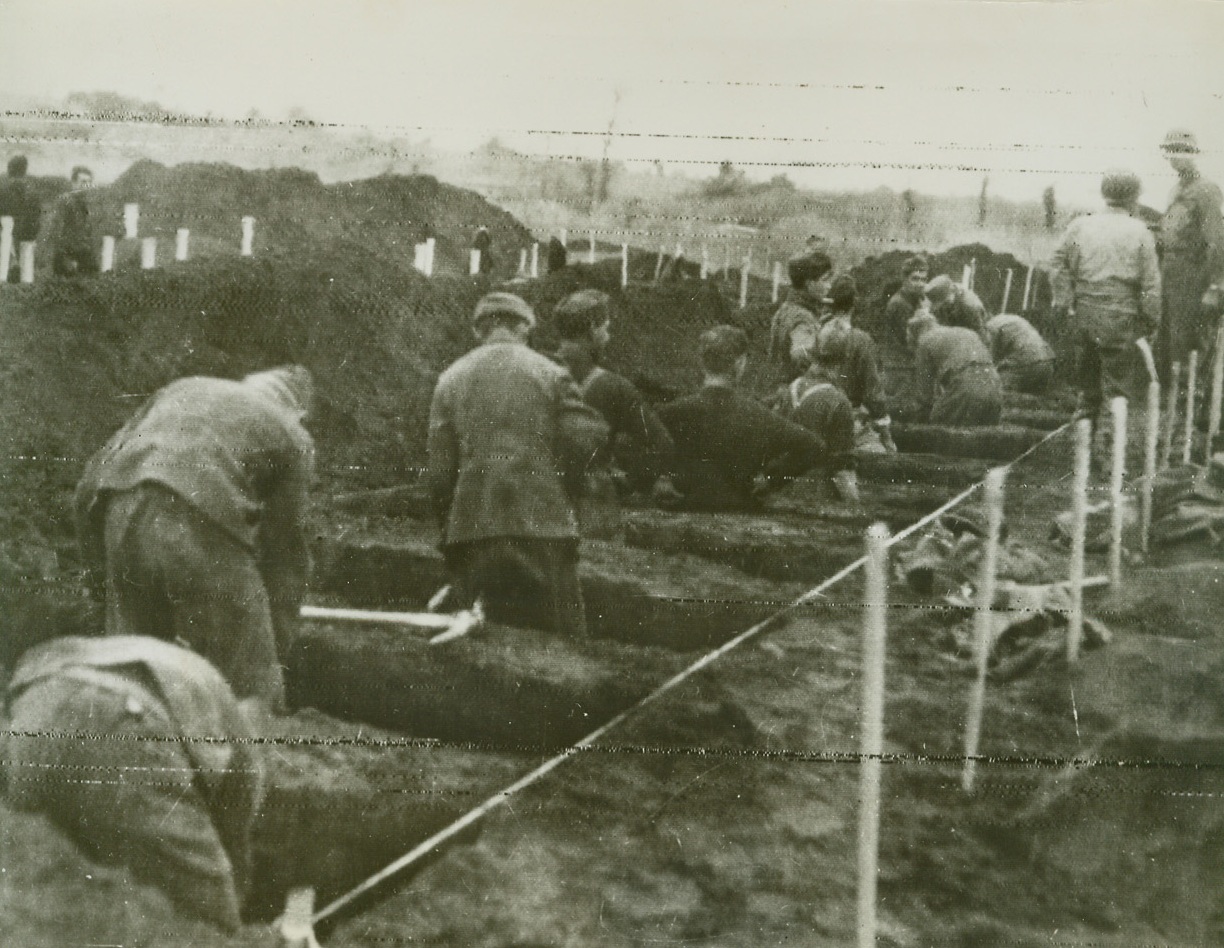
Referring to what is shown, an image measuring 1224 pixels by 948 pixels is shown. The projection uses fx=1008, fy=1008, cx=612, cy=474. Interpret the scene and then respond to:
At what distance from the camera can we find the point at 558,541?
2.73 metres

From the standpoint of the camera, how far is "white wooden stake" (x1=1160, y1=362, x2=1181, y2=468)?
9.18ft

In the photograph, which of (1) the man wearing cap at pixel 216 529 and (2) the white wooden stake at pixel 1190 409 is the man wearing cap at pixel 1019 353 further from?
(1) the man wearing cap at pixel 216 529

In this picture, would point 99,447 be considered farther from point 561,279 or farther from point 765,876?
point 765,876

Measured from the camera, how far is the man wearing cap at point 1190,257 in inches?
108

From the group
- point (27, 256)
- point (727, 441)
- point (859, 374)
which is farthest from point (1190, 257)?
point (27, 256)

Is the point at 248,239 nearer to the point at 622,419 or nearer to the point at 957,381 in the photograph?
the point at 622,419

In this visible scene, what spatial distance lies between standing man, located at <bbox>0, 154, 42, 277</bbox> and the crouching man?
114 centimetres

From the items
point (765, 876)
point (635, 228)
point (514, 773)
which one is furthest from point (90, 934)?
point (635, 228)

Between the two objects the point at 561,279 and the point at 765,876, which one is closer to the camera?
the point at 765,876

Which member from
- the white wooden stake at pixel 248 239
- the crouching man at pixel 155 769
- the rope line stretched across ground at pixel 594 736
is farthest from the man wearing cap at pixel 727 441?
the crouching man at pixel 155 769

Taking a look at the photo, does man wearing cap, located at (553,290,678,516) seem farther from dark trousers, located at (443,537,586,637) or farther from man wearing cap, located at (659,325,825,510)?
dark trousers, located at (443,537,586,637)

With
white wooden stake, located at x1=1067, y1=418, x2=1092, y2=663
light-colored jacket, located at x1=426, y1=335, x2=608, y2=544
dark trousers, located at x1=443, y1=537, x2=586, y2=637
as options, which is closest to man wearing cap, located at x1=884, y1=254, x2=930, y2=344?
white wooden stake, located at x1=1067, y1=418, x2=1092, y2=663

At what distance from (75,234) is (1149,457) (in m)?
3.07

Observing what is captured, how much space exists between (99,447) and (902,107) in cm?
241
